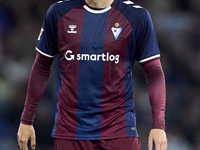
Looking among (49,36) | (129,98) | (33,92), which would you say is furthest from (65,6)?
(129,98)

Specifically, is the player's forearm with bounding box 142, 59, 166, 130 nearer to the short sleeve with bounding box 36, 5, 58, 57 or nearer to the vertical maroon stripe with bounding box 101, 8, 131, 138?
the vertical maroon stripe with bounding box 101, 8, 131, 138

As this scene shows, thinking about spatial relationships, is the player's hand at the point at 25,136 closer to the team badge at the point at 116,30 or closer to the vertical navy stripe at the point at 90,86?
the vertical navy stripe at the point at 90,86

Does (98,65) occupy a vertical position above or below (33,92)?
above

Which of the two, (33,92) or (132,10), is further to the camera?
(33,92)

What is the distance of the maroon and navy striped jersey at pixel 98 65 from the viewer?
311cm

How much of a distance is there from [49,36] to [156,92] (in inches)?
33.4

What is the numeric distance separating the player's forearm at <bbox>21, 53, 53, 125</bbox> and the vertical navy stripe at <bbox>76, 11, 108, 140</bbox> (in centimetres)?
36

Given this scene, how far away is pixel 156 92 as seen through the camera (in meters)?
3.20

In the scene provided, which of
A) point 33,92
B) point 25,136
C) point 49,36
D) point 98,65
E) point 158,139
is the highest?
point 49,36

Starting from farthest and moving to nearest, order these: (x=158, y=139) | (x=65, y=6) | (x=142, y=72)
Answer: (x=142, y=72) → (x=65, y=6) → (x=158, y=139)

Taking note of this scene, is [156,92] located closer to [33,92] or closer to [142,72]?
[33,92]

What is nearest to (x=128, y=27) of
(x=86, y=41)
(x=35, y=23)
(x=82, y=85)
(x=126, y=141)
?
(x=86, y=41)

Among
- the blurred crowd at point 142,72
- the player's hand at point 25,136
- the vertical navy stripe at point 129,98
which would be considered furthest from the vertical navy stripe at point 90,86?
the blurred crowd at point 142,72

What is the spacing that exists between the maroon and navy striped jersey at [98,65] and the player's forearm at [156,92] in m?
0.07
